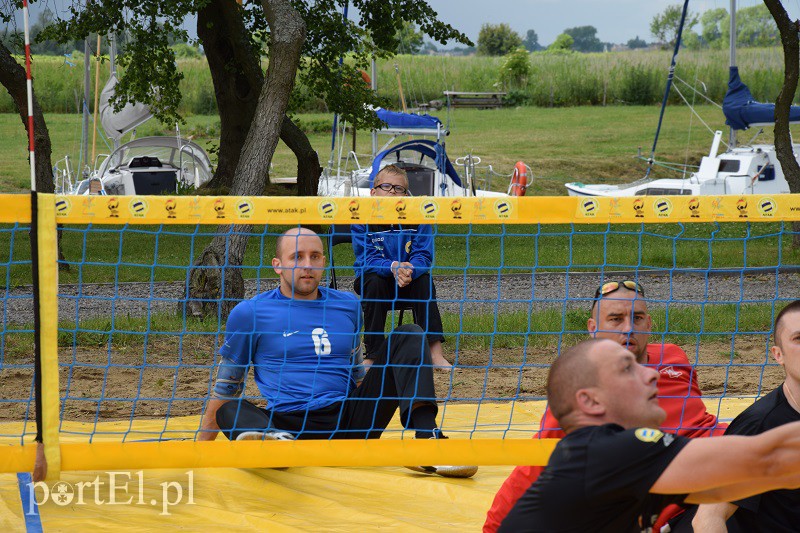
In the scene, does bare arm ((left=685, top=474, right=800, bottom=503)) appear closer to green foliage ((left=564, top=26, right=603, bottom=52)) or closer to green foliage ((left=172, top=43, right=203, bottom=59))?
green foliage ((left=172, top=43, right=203, bottom=59))

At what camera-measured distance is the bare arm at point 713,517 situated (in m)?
3.09

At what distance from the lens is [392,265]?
593 centimetres

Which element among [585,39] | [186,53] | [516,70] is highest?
[585,39]

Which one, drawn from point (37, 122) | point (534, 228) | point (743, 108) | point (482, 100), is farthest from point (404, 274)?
point (482, 100)

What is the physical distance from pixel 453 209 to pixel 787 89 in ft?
32.1

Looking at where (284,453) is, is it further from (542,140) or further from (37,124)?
(542,140)

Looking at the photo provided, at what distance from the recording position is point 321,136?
29.5 m

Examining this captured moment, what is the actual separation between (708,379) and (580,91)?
32.1m

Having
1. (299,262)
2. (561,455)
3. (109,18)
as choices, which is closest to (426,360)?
(299,262)

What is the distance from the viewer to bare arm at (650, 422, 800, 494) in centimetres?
230

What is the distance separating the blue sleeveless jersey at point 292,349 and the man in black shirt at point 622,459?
81.6 inches

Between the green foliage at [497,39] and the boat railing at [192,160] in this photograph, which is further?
the green foliage at [497,39]

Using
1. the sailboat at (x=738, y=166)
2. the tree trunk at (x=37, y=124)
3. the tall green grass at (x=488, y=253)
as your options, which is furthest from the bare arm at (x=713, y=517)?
the sailboat at (x=738, y=166)

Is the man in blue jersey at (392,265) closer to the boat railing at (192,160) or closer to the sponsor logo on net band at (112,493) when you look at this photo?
the sponsor logo on net band at (112,493)
